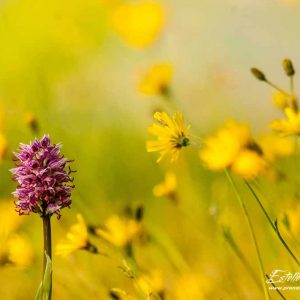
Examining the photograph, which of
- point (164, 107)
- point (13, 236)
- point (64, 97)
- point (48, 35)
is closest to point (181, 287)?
point (13, 236)

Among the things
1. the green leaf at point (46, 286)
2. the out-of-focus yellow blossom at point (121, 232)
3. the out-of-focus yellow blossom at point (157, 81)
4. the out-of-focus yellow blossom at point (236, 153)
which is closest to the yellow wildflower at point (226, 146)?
the out-of-focus yellow blossom at point (236, 153)

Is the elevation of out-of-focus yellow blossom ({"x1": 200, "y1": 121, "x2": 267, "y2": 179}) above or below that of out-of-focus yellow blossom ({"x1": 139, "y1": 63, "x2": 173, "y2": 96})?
below

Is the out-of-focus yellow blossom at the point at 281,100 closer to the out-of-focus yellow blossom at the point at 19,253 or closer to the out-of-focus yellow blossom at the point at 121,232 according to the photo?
the out-of-focus yellow blossom at the point at 121,232

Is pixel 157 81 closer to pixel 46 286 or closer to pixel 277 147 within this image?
pixel 277 147

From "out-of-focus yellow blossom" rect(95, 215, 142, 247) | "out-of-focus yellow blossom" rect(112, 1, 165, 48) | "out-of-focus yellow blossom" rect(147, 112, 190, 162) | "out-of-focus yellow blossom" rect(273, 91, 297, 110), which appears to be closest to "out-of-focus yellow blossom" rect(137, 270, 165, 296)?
"out-of-focus yellow blossom" rect(95, 215, 142, 247)

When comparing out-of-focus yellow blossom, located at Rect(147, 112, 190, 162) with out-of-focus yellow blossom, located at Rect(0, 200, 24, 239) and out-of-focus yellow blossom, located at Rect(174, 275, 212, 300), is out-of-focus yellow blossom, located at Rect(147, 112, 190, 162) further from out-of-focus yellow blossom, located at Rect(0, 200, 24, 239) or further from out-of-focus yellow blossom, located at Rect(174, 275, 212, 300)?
out-of-focus yellow blossom, located at Rect(0, 200, 24, 239)
